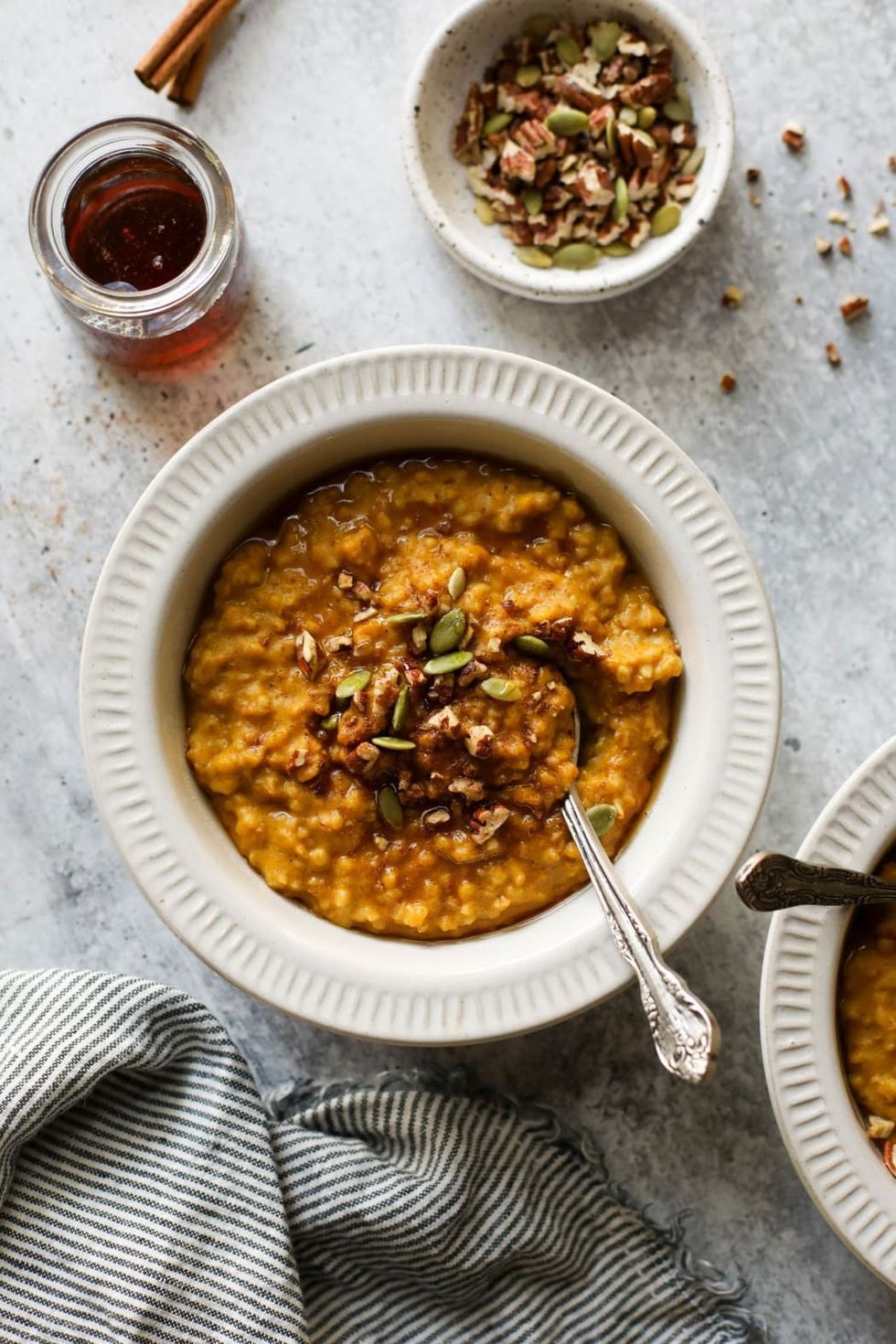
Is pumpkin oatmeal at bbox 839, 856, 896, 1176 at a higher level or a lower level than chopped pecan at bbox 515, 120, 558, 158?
lower

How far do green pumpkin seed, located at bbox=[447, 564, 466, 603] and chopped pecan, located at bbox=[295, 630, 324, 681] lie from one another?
0.73 ft

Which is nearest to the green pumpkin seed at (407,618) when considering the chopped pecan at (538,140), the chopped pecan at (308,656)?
the chopped pecan at (308,656)

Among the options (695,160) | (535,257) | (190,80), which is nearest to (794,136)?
(695,160)

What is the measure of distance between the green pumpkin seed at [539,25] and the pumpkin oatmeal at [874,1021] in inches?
63.2

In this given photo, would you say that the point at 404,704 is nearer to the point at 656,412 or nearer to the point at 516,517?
the point at 516,517

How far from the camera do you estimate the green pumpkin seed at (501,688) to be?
6.73ft

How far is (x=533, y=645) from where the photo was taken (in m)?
2.08

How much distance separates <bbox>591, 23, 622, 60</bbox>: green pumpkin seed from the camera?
98.3 inches

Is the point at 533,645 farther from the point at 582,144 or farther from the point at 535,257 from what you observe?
the point at 582,144

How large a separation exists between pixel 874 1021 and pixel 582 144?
5.28 ft

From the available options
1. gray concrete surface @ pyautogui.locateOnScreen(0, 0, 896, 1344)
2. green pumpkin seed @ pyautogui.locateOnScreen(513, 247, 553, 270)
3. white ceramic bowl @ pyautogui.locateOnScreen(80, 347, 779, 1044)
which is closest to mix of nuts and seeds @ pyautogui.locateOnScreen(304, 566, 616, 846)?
white ceramic bowl @ pyautogui.locateOnScreen(80, 347, 779, 1044)

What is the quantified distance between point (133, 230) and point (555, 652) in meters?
1.11

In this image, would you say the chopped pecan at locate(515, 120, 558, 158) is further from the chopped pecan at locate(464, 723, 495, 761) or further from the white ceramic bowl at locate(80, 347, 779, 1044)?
the chopped pecan at locate(464, 723, 495, 761)

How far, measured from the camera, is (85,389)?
8.38ft
